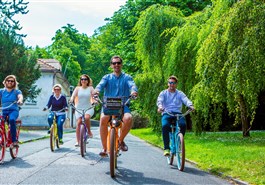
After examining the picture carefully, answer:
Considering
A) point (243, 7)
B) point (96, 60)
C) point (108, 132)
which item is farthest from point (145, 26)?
point (96, 60)

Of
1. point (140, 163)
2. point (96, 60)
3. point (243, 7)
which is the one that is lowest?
point (140, 163)

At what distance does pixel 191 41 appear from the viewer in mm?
18516

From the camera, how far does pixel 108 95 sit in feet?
27.5

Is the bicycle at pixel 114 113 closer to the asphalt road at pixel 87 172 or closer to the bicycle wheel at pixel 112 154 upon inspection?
the bicycle wheel at pixel 112 154

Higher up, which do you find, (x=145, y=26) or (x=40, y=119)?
(x=145, y=26)

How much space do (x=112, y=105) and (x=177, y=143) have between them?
2.14 meters

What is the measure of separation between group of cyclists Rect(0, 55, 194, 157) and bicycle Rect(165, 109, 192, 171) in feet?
0.43

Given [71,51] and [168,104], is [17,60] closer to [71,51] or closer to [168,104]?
[168,104]

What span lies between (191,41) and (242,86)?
9.01 metres

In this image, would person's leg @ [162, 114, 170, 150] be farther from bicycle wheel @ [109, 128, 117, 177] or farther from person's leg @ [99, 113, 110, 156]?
bicycle wheel @ [109, 128, 117, 177]

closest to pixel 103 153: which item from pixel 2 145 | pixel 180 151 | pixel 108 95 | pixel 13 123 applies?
pixel 108 95

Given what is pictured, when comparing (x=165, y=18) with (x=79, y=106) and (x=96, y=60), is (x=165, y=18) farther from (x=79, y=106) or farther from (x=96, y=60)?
Answer: (x=96, y=60)

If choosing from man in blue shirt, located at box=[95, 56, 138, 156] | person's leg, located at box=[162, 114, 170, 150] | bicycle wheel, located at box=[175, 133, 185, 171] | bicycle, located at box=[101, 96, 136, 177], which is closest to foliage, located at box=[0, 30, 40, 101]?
person's leg, located at box=[162, 114, 170, 150]

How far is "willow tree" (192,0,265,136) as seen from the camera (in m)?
9.35
